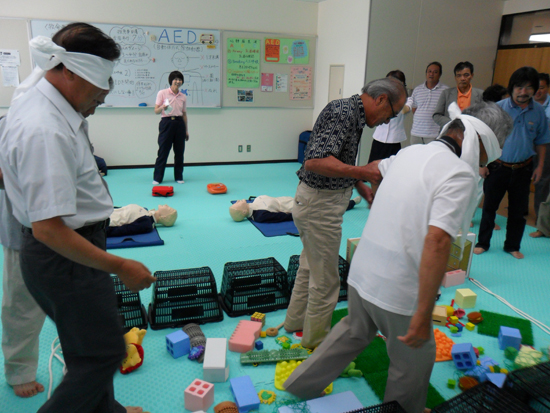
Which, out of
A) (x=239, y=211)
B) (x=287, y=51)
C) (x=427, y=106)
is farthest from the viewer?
(x=287, y=51)

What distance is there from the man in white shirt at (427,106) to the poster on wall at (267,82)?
2.62 meters

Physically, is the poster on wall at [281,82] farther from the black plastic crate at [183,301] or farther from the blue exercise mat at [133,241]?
the black plastic crate at [183,301]

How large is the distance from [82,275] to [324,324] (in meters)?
1.32

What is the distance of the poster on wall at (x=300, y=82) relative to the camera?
22.8ft

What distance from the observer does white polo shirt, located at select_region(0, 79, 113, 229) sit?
1091 millimetres

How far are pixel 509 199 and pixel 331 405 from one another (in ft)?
9.23

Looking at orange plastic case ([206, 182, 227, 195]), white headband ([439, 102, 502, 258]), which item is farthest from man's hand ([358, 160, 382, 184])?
orange plastic case ([206, 182, 227, 195])

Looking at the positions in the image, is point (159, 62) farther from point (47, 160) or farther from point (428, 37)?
point (47, 160)

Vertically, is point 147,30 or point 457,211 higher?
point 147,30

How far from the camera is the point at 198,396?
1.76 m

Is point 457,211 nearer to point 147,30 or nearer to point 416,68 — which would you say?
point 416,68

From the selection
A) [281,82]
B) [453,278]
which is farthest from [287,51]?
[453,278]

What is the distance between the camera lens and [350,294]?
1609 mm

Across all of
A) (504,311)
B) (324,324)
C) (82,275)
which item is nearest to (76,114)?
(82,275)
